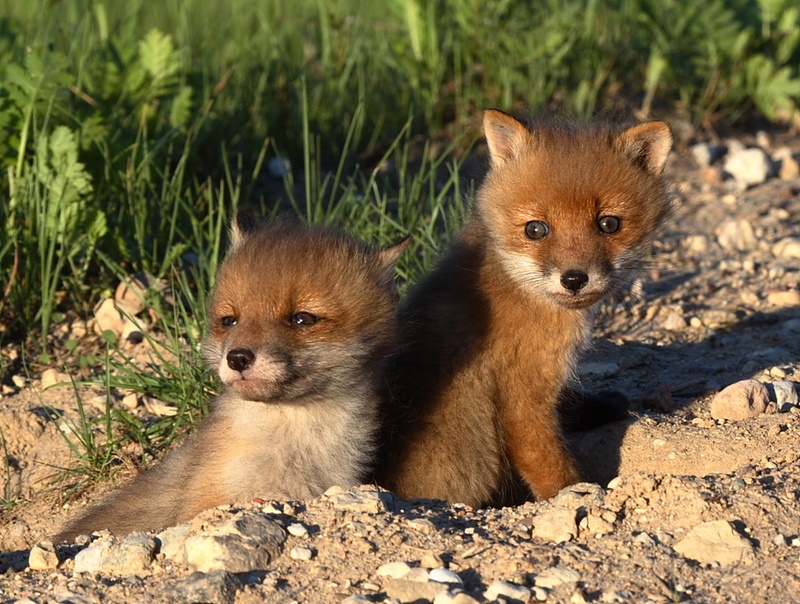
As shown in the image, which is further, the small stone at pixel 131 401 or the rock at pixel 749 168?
the rock at pixel 749 168

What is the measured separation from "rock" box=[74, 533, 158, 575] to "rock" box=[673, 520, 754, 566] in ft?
6.16

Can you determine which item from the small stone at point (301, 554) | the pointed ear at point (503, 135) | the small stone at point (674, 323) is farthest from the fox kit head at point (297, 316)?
the small stone at point (674, 323)

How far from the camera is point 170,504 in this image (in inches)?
196

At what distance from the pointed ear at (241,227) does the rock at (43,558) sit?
150 centimetres

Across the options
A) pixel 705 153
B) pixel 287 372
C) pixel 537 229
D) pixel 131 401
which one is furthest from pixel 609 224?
pixel 705 153

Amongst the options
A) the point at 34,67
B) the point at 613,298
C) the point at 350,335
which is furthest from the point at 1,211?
the point at 613,298

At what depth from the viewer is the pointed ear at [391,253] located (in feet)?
16.4

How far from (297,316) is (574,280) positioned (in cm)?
130

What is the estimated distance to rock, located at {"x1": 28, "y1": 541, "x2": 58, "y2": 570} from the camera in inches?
167

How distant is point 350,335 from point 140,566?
123 cm

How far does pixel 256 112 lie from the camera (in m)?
9.02

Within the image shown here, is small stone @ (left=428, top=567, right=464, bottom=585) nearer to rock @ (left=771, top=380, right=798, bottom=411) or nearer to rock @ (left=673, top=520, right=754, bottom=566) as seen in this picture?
rock @ (left=673, top=520, right=754, bottom=566)

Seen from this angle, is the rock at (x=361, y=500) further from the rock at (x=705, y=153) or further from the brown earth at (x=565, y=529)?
the rock at (x=705, y=153)

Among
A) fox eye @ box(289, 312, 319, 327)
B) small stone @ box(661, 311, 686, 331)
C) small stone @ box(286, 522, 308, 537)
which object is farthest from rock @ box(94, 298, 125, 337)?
small stone @ box(661, 311, 686, 331)
